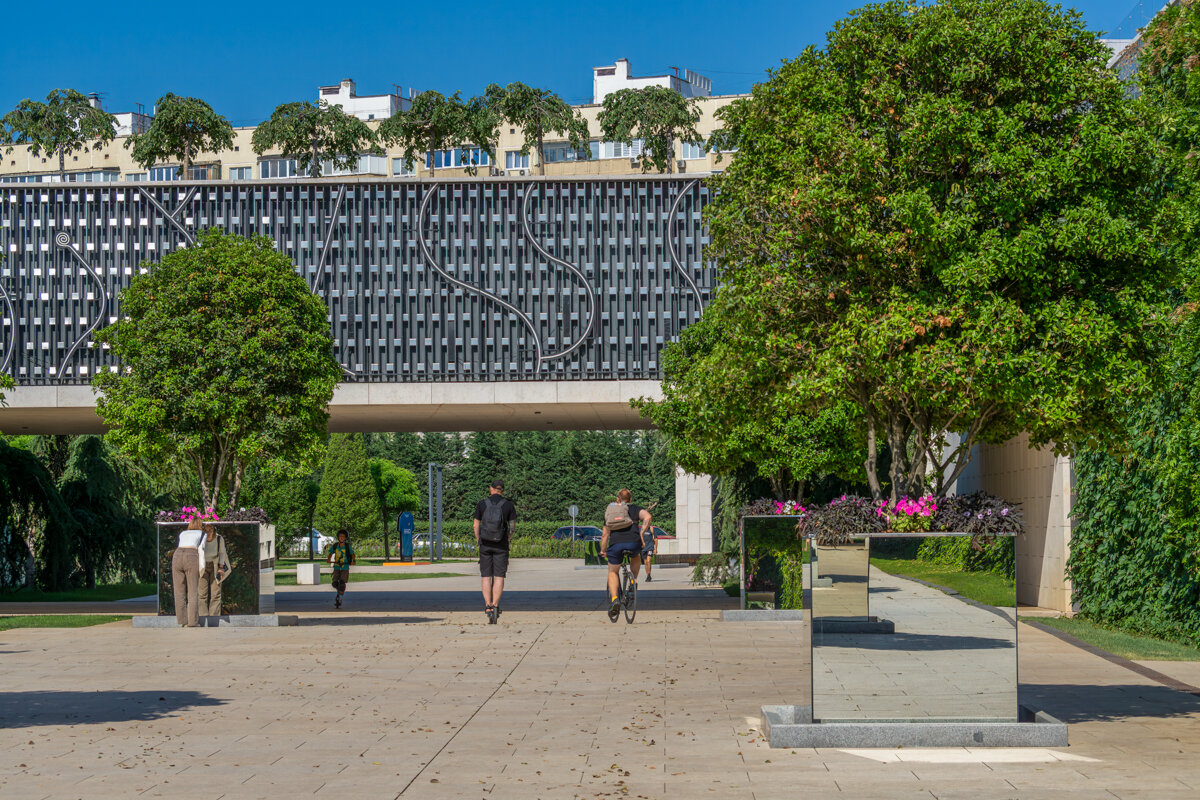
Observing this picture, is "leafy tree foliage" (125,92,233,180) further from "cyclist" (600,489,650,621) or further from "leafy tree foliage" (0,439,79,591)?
"cyclist" (600,489,650,621)

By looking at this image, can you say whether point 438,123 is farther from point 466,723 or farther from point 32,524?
point 466,723

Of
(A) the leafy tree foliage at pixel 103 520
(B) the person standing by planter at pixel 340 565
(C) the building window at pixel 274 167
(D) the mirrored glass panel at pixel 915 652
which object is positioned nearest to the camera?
(D) the mirrored glass panel at pixel 915 652

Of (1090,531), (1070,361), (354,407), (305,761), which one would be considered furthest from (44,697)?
(354,407)

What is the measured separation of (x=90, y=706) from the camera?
1059 cm

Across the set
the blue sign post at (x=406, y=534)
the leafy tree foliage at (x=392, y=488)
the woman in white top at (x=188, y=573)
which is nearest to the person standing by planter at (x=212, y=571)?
the woman in white top at (x=188, y=573)

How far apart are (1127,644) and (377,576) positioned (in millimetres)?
29374

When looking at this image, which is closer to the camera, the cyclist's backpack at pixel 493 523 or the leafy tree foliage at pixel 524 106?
the cyclist's backpack at pixel 493 523

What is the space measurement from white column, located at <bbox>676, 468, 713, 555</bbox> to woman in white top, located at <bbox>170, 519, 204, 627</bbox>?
2764 centimetres

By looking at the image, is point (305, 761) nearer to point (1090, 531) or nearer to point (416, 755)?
point (416, 755)

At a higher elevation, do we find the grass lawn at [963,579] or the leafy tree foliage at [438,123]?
the leafy tree foliage at [438,123]

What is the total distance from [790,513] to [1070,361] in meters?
10.8

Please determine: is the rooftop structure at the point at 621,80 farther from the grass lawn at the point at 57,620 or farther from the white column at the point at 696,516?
the grass lawn at the point at 57,620

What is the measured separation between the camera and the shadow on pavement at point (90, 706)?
988cm

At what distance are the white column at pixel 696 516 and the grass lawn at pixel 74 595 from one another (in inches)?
752
